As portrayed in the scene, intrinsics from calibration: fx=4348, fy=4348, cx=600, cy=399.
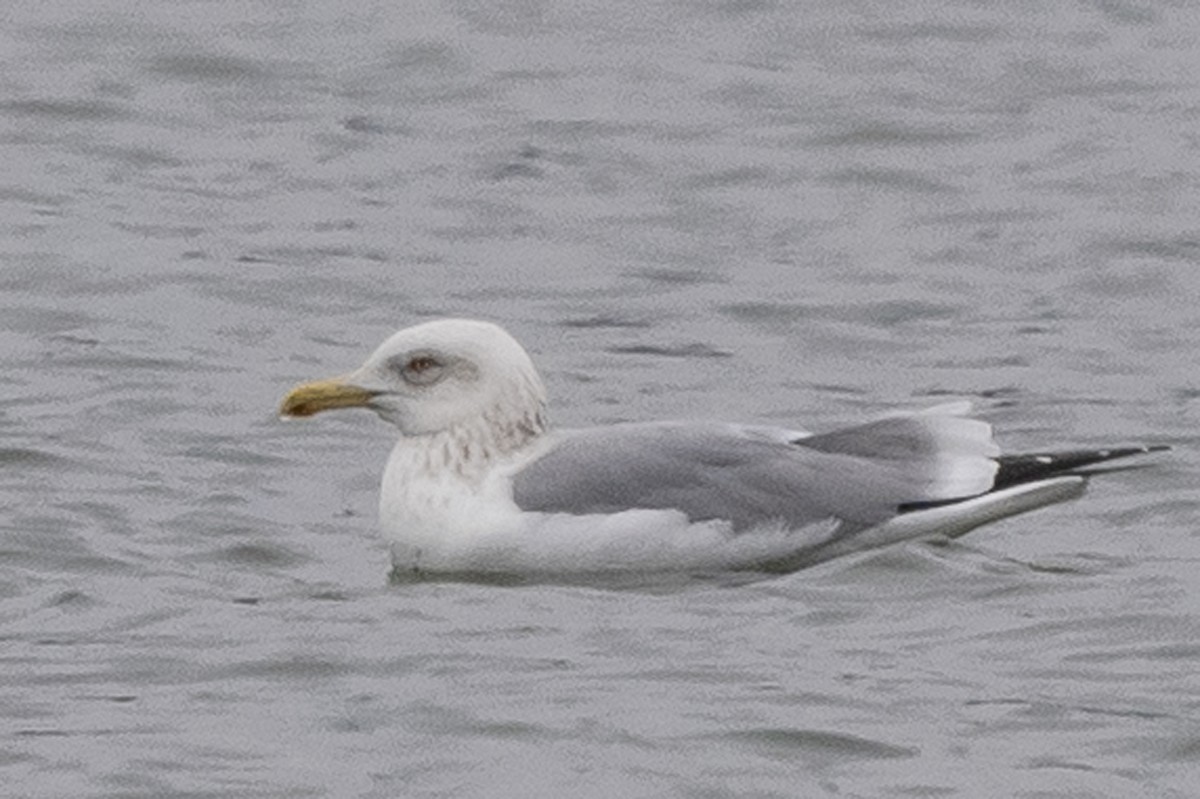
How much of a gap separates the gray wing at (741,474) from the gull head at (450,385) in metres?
0.19

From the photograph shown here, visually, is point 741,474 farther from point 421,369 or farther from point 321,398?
point 321,398

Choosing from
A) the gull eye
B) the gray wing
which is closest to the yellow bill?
the gull eye

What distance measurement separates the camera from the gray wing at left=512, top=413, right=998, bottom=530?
1290 cm

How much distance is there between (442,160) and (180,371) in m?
3.75

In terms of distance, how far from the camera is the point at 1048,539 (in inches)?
529

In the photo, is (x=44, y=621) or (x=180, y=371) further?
(x=180, y=371)

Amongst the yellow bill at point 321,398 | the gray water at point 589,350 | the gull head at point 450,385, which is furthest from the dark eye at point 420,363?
the gray water at point 589,350

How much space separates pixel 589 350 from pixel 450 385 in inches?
119

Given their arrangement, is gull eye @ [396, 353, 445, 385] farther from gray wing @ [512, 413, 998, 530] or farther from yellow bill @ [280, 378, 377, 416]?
gray wing @ [512, 413, 998, 530]

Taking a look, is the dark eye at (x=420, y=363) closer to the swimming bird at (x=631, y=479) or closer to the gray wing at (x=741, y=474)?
the swimming bird at (x=631, y=479)

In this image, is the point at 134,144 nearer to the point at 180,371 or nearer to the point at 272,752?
the point at 180,371

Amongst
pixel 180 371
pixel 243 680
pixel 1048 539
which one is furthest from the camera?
pixel 180 371

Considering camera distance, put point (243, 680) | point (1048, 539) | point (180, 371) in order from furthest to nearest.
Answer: point (180, 371) → point (1048, 539) → point (243, 680)

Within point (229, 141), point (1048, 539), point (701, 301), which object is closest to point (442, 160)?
point (229, 141)
